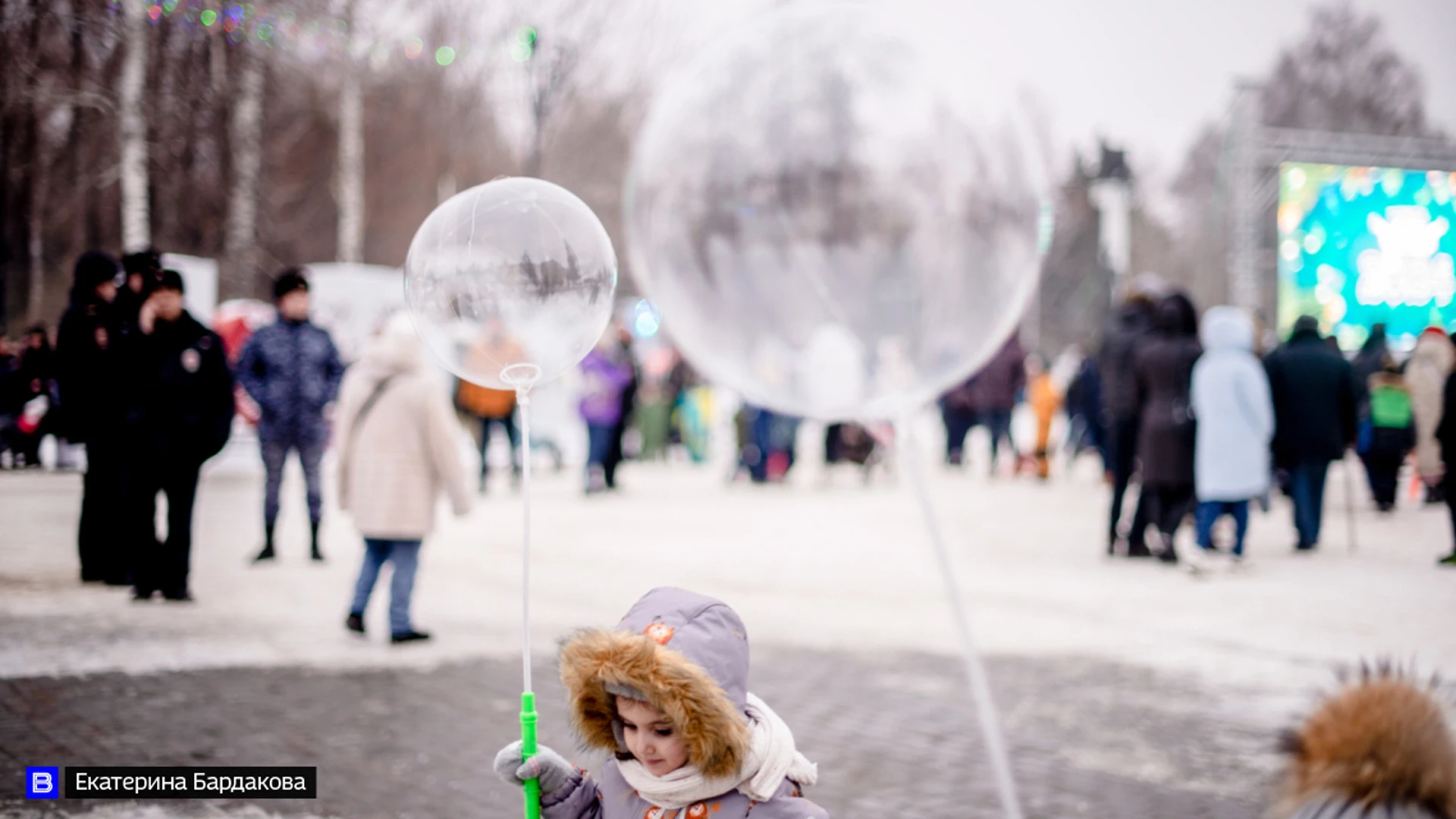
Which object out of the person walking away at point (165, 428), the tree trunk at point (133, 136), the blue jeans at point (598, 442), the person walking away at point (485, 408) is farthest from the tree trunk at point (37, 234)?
the blue jeans at point (598, 442)

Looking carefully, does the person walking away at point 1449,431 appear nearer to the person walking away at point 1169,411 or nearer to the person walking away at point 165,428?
the person walking away at point 1169,411

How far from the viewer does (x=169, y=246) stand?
1304 centimetres

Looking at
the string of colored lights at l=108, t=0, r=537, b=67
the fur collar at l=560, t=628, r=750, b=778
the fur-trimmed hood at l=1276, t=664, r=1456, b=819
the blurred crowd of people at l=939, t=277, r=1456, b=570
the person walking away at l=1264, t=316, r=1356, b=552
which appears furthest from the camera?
the person walking away at l=1264, t=316, r=1356, b=552

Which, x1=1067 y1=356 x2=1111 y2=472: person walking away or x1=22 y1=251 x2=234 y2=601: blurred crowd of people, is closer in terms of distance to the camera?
x1=22 y1=251 x2=234 y2=601: blurred crowd of people

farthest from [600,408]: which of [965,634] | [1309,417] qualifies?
[965,634]

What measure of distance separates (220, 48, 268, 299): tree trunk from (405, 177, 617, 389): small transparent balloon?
376 inches

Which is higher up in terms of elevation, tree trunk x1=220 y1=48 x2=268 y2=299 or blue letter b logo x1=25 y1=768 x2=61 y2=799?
tree trunk x1=220 y1=48 x2=268 y2=299

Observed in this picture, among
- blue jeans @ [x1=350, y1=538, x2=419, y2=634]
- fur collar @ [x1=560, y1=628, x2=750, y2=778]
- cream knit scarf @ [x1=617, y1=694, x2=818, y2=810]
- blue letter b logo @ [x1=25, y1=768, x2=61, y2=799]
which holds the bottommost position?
blue letter b logo @ [x1=25, y1=768, x2=61, y2=799]

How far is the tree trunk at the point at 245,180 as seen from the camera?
523 inches

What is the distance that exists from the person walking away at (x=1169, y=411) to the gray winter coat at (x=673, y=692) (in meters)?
8.09

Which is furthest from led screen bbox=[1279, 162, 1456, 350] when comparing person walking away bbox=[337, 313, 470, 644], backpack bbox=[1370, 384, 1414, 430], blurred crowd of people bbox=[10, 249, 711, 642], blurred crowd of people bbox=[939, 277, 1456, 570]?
person walking away bbox=[337, 313, 470, 644]

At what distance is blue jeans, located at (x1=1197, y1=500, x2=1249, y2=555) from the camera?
Result: 32.7 ft

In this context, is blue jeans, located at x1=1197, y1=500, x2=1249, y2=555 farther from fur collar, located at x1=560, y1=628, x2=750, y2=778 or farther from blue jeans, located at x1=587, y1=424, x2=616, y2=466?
fur collar, located at x1=560, y1=628, x2=750, y2=778

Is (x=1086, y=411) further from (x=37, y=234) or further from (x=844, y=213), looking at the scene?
(x=844, y=213)
